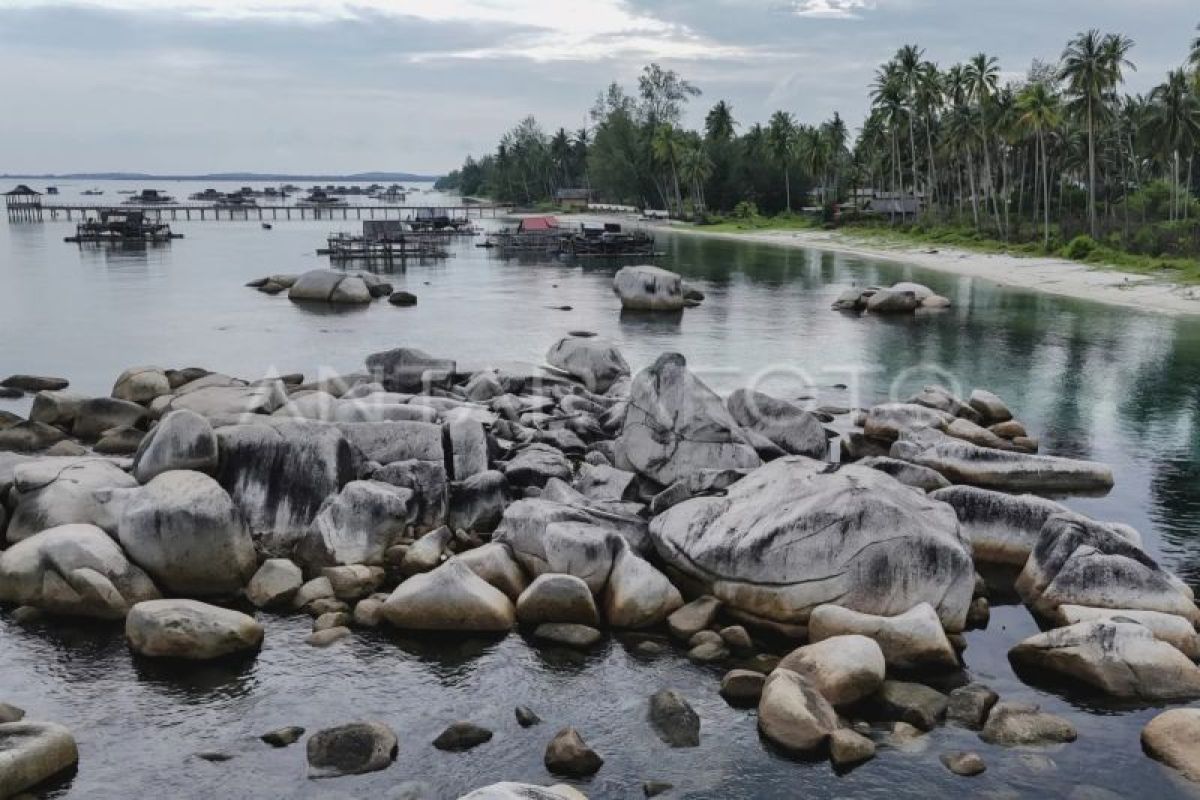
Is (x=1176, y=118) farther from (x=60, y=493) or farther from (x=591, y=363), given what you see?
(x=60, y=493)

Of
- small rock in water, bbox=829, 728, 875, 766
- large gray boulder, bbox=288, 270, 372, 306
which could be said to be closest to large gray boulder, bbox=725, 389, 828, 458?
small rock in water, bbox=829, 728, 875, 766

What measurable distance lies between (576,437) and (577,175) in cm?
16860

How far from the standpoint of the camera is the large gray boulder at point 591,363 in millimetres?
33812

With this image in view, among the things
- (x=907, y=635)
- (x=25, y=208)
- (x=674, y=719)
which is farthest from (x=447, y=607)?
(x=25, y=208)

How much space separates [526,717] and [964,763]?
542cm

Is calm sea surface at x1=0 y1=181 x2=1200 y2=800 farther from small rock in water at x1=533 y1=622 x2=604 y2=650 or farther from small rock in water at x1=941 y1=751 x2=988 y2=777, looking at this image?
small rock in water at x1=533 y1=622 x2=604 y2=650

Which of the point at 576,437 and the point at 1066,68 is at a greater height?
the point at 1066,68

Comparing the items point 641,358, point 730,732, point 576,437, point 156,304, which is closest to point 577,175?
point 156,304

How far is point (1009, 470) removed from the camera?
23453mm

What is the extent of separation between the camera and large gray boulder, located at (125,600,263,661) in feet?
50.4

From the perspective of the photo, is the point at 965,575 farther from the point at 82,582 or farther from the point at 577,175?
the point at 577,175

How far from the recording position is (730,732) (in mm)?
13625

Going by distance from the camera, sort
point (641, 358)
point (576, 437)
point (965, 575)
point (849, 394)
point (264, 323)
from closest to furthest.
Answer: point (965, 575), point (576, 437), point (849, 394), point (641, 358), point (264, 323)

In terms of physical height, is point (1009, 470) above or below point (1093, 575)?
above
